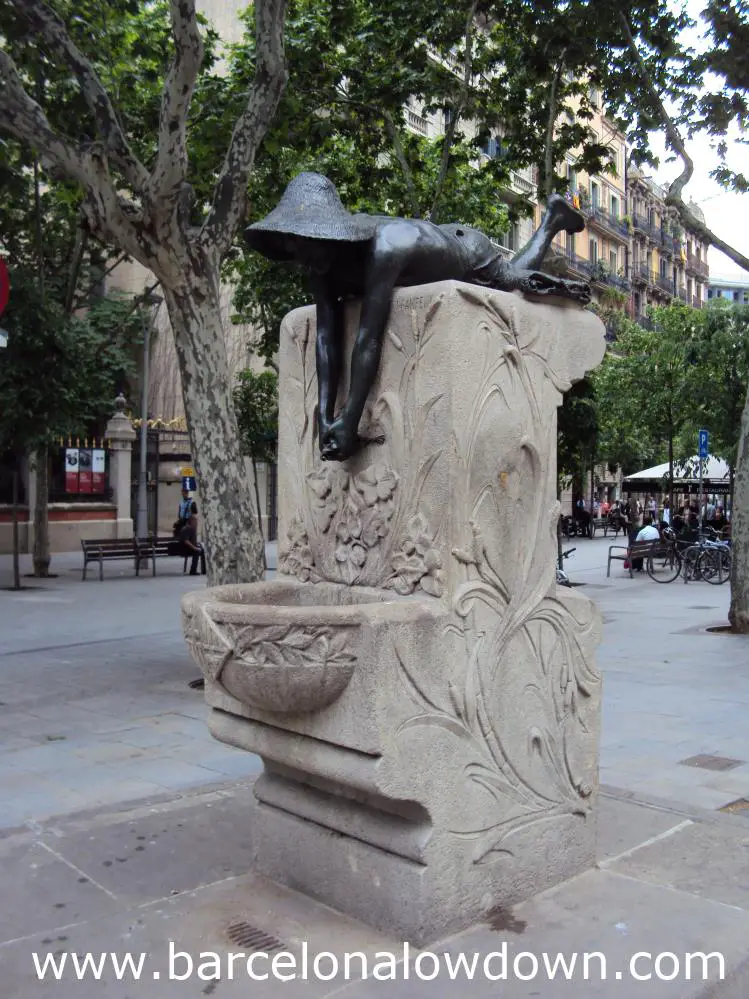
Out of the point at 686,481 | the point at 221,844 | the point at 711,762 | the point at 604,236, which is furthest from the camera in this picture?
the point at 604,236

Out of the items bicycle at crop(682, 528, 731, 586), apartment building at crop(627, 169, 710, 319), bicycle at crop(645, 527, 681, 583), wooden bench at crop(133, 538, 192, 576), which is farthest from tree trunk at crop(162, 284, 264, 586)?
apartment building at crop(627, 169, 710, 319)

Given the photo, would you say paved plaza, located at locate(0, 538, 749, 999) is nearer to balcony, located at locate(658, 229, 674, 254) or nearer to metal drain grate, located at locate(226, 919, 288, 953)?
metal drain grate, located at locate(226, 919, 288, 953)

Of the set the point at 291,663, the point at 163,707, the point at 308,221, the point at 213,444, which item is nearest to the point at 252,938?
the point at 291,663

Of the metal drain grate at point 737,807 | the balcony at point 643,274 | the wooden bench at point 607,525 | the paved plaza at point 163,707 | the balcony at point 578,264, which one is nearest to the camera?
the metal drain grate at point 737,807

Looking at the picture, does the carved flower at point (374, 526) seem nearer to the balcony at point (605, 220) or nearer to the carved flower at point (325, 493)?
the carved flower at point (325, 493)

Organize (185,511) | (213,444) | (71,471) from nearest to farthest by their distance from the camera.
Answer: (213,444) < (71,471) < (185,511)

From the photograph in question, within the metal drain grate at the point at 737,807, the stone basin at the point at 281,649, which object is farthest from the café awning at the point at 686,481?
the stone basin at the point at 281,649

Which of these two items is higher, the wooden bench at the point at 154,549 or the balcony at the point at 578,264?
the balcony at the point at 578,264

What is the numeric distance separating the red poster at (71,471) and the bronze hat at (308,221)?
2149 cm

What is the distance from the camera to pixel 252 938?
3240 mm

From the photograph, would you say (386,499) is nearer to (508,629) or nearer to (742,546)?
(508,629)

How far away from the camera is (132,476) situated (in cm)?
2766

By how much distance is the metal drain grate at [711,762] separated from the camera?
5.88 metres

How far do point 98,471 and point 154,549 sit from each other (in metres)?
5.94
